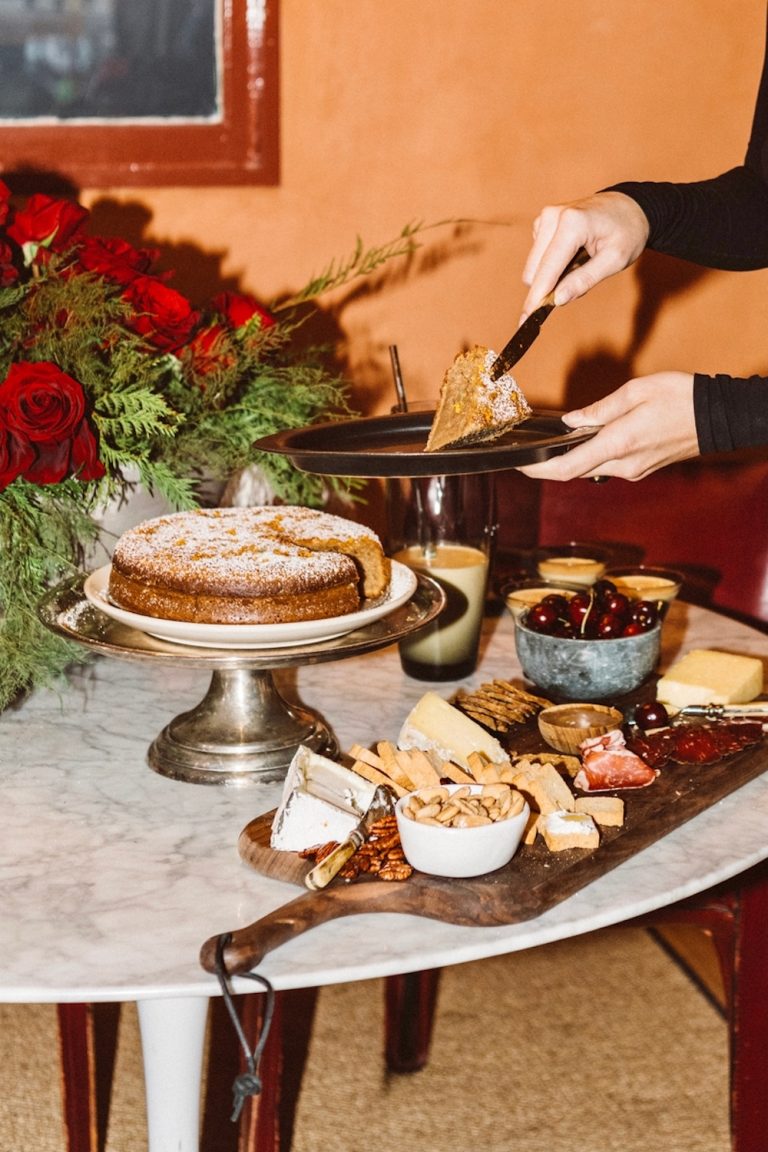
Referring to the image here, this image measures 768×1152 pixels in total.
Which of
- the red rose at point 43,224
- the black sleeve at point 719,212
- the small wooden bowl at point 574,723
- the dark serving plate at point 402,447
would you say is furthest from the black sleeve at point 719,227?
the red rose at point 43,224

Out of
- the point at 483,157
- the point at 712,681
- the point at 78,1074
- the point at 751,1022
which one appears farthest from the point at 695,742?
the point at 483,157

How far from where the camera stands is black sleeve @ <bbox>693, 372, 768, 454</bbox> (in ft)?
5.06

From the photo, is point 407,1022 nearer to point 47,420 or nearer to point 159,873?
point 159,873

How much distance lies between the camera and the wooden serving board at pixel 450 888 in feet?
3.33

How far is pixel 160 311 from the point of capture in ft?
5.21

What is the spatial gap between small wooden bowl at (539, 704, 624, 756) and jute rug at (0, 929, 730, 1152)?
1050 millimetres

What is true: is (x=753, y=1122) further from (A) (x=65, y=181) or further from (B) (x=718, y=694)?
(A) (x=65, y=181)

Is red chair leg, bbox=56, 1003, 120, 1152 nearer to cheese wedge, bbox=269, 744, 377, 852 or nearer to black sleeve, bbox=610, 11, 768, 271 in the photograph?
cheese wedge, bbox=269, 744, 377, 852

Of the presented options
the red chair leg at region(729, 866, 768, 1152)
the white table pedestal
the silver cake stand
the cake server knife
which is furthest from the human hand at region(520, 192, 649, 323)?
the white table pedestal

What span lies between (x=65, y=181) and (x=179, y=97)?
281 mm

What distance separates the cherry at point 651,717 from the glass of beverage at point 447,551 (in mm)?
344

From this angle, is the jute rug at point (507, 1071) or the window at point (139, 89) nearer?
the jute rug at point (507, 1071)

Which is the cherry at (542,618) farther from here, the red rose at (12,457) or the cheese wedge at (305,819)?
the red rose at (12,457)

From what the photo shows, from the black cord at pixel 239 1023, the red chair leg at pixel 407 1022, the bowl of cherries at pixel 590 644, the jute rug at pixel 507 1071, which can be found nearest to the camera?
the black cord at pixel 239 1023
